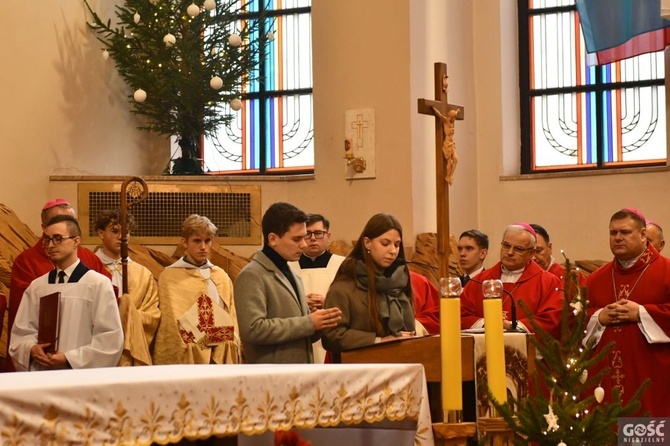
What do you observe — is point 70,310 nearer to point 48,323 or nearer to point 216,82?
point 48,323

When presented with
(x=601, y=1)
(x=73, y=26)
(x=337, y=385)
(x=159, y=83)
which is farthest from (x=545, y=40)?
(x=337, y=385)

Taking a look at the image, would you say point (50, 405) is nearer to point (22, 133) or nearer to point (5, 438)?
point (5, 438)

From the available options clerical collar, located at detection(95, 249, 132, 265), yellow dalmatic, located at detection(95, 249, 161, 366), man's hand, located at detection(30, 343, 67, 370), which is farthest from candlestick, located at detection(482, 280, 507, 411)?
clerical collar, located at detection(95, 249, 132, 265)

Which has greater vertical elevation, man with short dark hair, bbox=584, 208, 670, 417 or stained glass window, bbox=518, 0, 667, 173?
stained glass window, bbox=518, 0, 667, 173

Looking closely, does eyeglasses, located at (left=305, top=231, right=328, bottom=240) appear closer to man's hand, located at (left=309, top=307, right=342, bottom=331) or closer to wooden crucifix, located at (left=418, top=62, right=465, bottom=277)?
wooden crucifix, located at (left=418, top=62, right=465, bottom=277)

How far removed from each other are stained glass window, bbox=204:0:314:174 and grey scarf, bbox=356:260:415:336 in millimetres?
7002

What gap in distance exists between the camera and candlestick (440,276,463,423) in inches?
153

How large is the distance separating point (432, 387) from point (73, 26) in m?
7.97

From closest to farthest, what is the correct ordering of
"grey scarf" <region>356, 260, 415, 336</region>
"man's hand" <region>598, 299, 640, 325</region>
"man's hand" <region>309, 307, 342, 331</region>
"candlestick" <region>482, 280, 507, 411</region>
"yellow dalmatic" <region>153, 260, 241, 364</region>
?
"candlestick" <region>482, 280, 507, 411</region> → "man's hand" <region>309, 307, 342, 331</region> → "grey scarf" <region>356, 260, 415, 336</region> → "man's hand" <region>598, 299, 640, 325</region> → "yellow dalmatic" <region>153, 260, 241, 364</region>

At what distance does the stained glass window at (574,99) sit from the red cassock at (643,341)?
3.99m

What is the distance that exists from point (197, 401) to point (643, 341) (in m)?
4.47

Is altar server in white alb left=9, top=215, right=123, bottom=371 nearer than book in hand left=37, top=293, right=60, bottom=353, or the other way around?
book in hand left=37, top=293, right=60, bottom=353

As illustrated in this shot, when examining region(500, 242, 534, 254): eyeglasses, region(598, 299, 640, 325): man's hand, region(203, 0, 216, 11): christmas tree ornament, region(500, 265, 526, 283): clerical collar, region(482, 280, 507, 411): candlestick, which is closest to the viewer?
region(482, 280, 507, 411): candlestick

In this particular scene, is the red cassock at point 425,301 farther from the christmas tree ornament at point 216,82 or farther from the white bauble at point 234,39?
the white bauble at point 234,39
